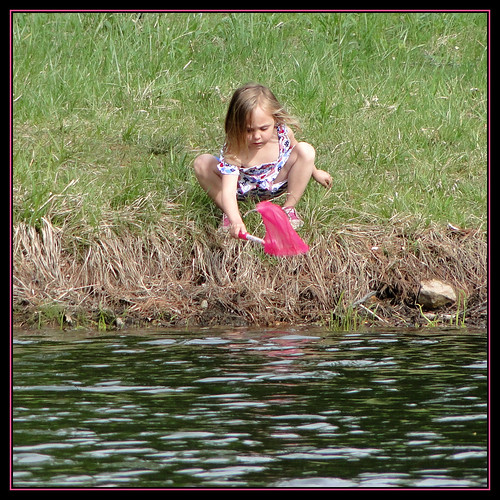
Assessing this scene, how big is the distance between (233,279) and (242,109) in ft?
3.89

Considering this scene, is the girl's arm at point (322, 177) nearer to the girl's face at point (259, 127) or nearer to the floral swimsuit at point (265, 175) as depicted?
the floral swimsuit at point (265, 175)

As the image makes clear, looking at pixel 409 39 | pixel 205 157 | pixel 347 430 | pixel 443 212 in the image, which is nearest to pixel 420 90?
pixel 409 39

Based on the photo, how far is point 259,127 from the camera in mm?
6723

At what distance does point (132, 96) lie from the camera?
879 centimetres

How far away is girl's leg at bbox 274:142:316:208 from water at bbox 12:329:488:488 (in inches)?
46.6

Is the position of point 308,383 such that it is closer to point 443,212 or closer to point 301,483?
point 301,483

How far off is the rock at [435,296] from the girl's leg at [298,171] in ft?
3.57

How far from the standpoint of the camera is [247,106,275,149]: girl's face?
263 inches

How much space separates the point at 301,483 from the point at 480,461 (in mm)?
771

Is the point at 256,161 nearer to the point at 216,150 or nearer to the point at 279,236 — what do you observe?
the point at 279,236

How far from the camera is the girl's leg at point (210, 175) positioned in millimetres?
7020

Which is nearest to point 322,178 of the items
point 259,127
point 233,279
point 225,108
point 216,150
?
point 259,127

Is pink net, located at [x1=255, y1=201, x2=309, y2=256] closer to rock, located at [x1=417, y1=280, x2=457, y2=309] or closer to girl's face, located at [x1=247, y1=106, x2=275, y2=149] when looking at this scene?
girl's face, located at [x1=247, y1=106, x2=275, y2=149]

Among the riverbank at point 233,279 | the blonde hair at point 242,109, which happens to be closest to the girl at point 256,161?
the blonde hair at point 242,109
